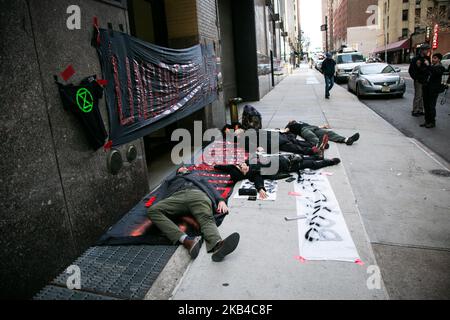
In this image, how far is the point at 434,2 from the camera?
5528cm

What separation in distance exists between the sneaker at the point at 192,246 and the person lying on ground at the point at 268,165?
62.6 inches

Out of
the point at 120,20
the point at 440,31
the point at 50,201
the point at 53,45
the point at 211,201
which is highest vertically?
the point at 440,31

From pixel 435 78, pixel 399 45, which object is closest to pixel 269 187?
pixel 435 78

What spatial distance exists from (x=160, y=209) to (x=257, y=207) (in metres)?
1.33

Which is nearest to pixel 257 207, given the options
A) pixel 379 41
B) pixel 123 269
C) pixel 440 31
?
pixel 123 269

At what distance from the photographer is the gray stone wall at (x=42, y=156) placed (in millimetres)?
2625

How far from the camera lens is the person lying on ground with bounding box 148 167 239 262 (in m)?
3.25

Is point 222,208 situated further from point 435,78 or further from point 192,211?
point 435,78

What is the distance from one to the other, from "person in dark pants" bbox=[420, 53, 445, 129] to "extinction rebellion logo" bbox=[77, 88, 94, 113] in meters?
8.17

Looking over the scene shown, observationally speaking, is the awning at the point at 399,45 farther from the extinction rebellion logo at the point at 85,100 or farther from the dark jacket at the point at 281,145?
the extinction rebellion logo at the point at 85,100

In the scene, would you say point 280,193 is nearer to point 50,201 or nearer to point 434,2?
point 50,201

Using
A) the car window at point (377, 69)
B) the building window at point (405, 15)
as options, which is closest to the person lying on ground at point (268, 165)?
the car window at point (377, 69)

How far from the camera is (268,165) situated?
211 inches
